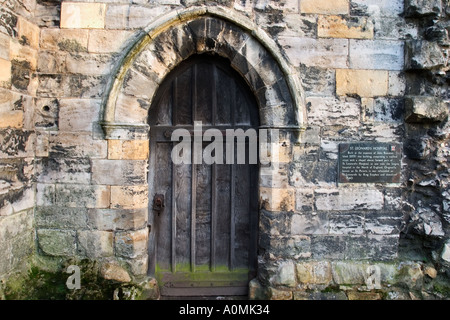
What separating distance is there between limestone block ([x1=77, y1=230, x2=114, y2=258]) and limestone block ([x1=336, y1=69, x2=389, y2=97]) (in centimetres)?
260

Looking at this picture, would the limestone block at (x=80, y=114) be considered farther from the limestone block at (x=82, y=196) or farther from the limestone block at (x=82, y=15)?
the limestone block at (x=82, y=15)

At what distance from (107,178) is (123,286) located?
1.01m

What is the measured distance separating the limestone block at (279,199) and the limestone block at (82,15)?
2229mm

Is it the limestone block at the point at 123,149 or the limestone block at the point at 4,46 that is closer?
the limestone block at the point at 4,46

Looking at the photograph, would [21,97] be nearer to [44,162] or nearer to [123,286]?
[44,162]

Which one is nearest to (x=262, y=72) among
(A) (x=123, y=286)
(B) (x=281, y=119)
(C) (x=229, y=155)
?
(B) (x=281, y=119)

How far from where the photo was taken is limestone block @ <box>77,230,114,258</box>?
2998 millimetres

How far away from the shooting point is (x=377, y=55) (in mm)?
3057

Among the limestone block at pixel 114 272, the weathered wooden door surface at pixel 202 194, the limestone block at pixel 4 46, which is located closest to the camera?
the limestone block at pixel 4 46

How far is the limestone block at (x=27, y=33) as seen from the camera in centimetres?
285

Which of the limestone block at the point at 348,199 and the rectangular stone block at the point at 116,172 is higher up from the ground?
the rectangular stone block at the point at 116,172

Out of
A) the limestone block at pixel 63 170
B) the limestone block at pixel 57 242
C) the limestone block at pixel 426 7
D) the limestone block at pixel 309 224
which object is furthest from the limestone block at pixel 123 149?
the limestone block at pixel 426 7

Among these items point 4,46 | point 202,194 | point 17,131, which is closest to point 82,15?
point 4,46

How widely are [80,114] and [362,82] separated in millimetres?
2704
